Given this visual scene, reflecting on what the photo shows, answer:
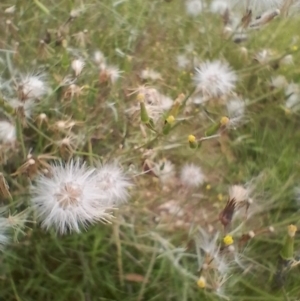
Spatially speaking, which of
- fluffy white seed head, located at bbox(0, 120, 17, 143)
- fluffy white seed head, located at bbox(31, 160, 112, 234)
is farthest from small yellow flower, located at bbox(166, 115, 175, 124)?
fluffy white seed head, located at bbox(0, 120, 17, 143)

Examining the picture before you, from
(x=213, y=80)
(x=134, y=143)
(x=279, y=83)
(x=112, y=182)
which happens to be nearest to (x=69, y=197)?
(x=112, y=182)

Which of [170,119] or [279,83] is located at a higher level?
[170,119]

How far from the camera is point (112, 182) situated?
819 mm

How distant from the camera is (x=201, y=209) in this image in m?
1.00

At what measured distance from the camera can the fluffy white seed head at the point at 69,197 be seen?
738 mm

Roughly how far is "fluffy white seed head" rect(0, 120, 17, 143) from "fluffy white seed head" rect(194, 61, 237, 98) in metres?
0.28

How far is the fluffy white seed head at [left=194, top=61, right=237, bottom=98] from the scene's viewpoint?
0.91 metres

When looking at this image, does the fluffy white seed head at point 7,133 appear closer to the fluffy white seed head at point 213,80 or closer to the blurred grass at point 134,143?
the blurred grass at point 134,143

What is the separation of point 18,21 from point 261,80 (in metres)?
0.46

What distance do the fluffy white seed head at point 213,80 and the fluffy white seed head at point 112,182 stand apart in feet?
0.61

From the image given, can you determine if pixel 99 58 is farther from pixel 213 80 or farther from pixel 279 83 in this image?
pixel 279 83

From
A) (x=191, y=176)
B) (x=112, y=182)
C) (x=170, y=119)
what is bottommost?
(x=191, y=176)

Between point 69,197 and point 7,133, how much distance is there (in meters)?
0.14

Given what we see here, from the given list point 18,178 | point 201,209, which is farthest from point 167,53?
point 18,178
